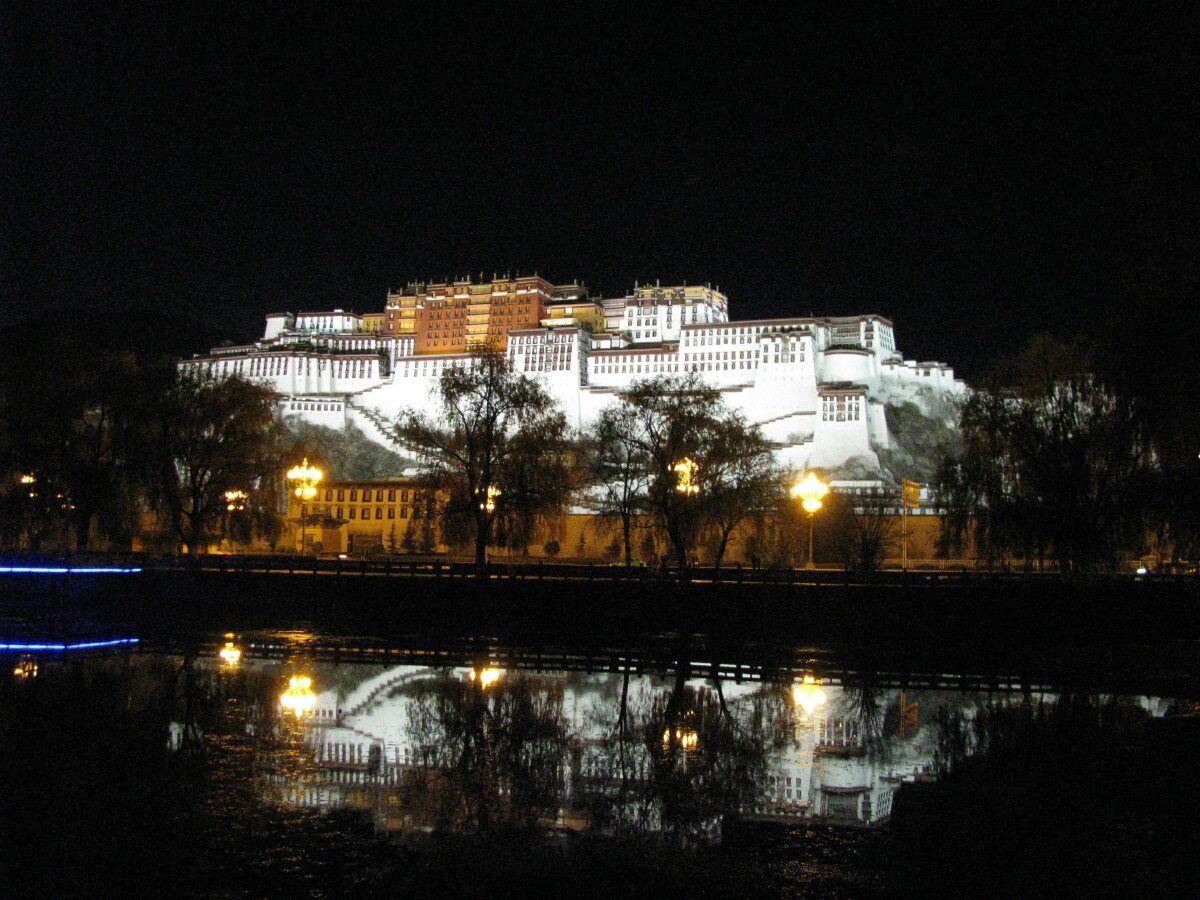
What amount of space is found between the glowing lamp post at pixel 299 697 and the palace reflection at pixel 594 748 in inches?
4.3

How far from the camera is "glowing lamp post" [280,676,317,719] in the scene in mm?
17609

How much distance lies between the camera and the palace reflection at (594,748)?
1195 cm

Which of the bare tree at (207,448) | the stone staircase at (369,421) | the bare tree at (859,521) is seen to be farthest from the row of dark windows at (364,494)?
the bare tree at (207,448)

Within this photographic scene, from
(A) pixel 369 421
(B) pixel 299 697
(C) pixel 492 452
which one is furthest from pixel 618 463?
(A) pixel 369 421

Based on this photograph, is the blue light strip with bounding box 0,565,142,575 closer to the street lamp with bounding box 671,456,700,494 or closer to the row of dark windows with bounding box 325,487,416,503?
the street lamp with bounding box 671,456,700,494

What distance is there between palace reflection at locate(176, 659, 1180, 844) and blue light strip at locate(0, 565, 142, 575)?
487 inches

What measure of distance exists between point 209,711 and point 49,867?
24.4 feet

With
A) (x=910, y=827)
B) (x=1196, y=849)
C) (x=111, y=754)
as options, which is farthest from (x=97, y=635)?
(x=1196, y=849)

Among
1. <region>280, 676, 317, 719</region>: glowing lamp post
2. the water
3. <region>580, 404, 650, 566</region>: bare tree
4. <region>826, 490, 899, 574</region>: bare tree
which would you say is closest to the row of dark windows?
<region>580, 404, 650, 566</region>: bare tree

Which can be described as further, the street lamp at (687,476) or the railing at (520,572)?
the street lamp at (687,476)

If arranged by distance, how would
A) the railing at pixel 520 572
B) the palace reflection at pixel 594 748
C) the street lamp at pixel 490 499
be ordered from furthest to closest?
the street lamp at pixel 490 499
the railing at pixel 520 572
the palace reflection at pixel 594 748

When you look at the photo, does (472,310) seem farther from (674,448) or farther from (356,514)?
(674,448)

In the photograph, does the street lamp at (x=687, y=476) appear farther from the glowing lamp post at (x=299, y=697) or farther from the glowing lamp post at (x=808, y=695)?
the glowing lamp post at (x=299, y=697)

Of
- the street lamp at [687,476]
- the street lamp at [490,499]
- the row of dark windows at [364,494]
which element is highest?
the row of dark windows at [364,494]
